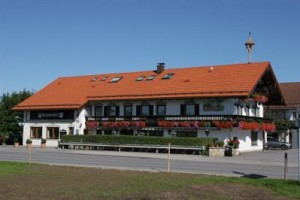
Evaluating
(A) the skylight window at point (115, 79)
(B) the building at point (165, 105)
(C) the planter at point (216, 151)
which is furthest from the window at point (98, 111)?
(C) the planter at point (216, 151)

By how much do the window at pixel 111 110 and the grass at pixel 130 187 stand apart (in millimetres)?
32249

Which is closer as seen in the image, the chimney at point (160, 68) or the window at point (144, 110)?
the window at point (144, 110)

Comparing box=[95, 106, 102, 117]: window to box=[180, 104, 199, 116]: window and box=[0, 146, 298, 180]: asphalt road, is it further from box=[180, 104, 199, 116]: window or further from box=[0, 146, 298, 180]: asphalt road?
box=[0, 146, 298, 180]: asphalt road

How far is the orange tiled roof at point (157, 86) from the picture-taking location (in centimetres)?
4422

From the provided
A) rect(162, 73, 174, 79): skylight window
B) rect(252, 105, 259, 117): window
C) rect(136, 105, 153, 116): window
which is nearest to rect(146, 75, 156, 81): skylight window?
rect(162, 73, 174, 79): skylight window

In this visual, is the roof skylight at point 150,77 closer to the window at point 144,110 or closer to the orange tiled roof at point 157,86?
the orange tiled roof at point 157,86

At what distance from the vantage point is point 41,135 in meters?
54.1

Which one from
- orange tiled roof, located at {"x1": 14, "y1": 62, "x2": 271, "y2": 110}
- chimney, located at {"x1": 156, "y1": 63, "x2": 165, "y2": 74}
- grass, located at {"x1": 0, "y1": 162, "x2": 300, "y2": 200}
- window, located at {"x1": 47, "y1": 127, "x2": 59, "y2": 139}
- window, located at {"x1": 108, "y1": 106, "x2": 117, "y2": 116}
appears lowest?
grass, located at {"x1": 0, "y1": 162, "x2": 300, "y2": 200}

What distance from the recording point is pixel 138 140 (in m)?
42.0

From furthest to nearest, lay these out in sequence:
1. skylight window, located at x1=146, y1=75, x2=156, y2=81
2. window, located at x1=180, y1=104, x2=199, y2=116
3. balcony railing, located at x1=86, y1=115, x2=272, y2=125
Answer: skylight window, located at x1=146, y1=75, x2=156, y2=81
window, located at x1=180, y1=104, x2=199, y2=116
balcony railing, located at x1=86, y1=115, x2=272, y2=125

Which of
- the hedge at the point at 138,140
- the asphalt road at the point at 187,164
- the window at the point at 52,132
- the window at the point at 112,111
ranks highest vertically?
the window at the point at 112,111

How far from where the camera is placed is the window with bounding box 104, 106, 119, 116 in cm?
5038

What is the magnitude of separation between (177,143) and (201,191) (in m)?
26.2

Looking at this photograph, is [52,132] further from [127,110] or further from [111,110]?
[127,110]
